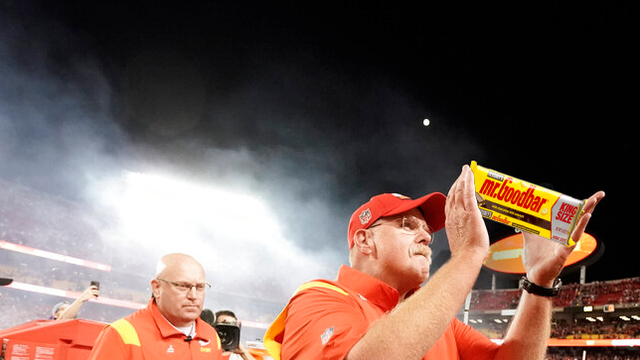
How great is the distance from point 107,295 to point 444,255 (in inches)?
1305

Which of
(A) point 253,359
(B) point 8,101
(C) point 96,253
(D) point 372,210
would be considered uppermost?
(B) point 8,101

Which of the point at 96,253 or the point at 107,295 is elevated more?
the point at 96,253

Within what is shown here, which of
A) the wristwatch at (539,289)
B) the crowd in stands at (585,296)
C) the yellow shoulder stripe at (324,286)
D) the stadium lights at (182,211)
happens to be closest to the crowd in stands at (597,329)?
the crowd in stands at (585,296)

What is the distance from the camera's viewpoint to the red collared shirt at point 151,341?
2986 mm

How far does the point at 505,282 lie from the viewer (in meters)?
51.5

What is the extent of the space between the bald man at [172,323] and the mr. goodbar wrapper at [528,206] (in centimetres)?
230

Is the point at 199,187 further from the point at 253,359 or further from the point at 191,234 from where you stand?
the point at 253,359

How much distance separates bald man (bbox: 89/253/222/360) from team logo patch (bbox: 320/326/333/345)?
1892 millimetres

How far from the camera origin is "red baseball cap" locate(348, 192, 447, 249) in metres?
2.18

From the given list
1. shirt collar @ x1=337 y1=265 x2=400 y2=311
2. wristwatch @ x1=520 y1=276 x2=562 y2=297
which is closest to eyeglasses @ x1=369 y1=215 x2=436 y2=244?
shirt collar @ x1=337 y1=265 x2=400 y2=311

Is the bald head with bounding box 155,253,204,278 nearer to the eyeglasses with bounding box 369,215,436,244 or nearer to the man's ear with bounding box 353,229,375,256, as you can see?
the man's ear with bounding box 353,229,375,256

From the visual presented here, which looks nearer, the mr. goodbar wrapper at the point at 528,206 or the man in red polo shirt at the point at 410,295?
the man in red polo shirt at the point at 410,295

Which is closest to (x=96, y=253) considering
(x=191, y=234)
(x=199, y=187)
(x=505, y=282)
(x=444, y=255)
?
(x=191, y=234)

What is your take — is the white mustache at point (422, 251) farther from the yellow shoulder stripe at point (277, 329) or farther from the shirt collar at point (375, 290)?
the yellow shoulder stripe at point (277, 329)
